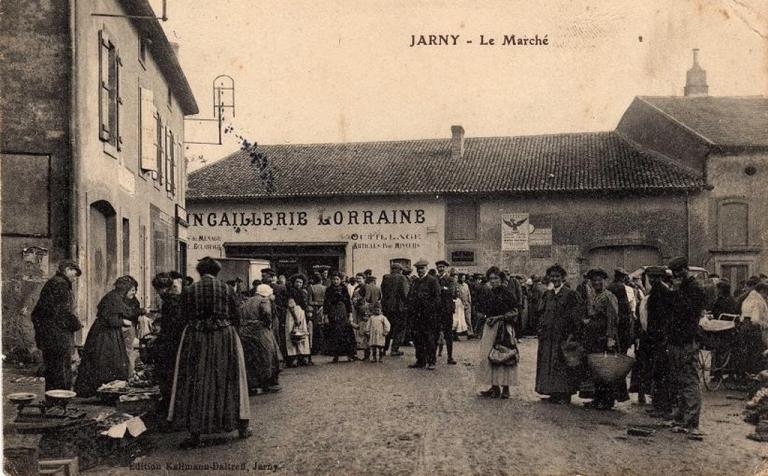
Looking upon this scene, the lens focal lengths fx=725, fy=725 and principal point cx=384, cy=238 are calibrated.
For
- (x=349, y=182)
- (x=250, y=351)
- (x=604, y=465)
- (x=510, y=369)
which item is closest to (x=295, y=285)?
(x=250, y=351)

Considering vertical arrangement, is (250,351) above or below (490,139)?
below

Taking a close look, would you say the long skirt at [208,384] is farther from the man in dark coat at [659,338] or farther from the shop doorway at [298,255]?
the shop doorway at [298,255]

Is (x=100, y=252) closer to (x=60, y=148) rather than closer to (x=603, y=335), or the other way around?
(x=60, y=148)

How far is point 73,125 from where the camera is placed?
31.9 ft

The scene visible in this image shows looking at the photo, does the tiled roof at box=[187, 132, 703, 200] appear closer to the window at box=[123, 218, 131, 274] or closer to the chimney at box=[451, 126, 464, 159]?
the chimney at box=[451, 126, 464, 159]

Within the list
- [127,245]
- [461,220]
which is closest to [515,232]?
[461,220]

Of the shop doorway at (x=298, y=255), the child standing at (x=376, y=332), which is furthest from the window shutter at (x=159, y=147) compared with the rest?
the shop doorway at (x=298, y=255)

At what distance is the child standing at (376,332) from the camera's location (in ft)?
41.4

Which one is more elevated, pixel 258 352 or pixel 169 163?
pixel 169 163

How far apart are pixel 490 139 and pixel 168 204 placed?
53.4 feet

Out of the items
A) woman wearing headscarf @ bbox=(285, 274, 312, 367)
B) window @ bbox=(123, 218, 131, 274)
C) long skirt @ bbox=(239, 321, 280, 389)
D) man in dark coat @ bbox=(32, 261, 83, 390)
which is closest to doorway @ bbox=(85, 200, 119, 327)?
window @ bbox=(123, 218, 131, 274)

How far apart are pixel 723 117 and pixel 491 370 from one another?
1974 cm

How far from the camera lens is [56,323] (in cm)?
766

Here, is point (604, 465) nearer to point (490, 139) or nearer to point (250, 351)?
point (250, 351)
